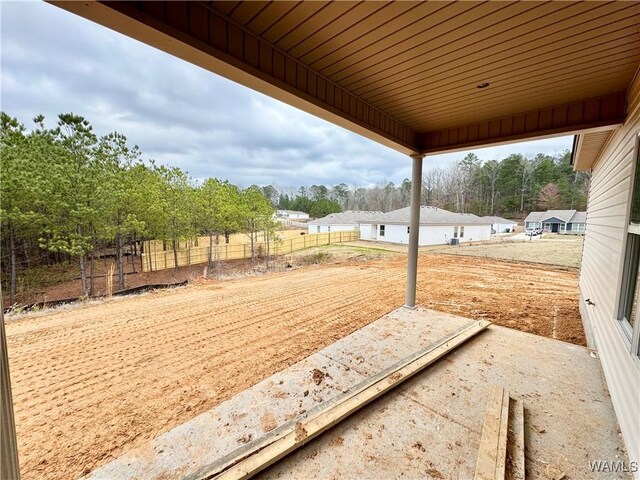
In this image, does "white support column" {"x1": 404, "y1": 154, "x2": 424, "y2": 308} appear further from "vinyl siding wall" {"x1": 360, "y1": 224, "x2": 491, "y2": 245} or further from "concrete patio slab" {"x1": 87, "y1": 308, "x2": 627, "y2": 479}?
"vinyl siding wall" {"x1": 360, "y1": 224, "x2": 491, "y2": 245}

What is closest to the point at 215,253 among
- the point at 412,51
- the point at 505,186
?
the point at 412,51

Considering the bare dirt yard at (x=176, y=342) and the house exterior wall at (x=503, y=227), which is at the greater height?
the house exterior wall at (x=503, y=227)

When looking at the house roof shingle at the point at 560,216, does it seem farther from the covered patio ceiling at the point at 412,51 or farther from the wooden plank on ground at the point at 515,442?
the wooden plank on ground at the point at 515,442

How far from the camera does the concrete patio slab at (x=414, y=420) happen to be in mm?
1688

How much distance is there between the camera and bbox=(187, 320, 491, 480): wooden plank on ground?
1.60 metres

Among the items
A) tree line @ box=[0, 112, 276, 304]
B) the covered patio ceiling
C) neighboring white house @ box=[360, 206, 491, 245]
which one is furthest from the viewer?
neighboring white house @ box=[360, 206, 491, 245]

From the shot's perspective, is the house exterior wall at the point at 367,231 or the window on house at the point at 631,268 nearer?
the window on house at the point at 631,268

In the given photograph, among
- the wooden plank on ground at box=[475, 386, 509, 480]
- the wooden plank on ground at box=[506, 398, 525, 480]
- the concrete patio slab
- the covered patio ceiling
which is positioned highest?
the covered patio ceiling

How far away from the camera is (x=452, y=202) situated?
33.4 meters

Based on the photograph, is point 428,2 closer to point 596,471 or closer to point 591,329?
point 596,471

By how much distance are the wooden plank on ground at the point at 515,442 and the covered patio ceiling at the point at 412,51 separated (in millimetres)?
2757

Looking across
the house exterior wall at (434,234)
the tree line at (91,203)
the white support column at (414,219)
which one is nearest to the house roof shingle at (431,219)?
the house exterior wall at (434,234)

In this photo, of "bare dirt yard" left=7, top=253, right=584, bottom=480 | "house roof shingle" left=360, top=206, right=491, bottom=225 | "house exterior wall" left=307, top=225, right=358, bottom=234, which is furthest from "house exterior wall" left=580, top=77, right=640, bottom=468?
"house exterior wall" left=307, top=225, right=358, bottom=234

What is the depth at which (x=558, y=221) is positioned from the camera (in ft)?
88.3
